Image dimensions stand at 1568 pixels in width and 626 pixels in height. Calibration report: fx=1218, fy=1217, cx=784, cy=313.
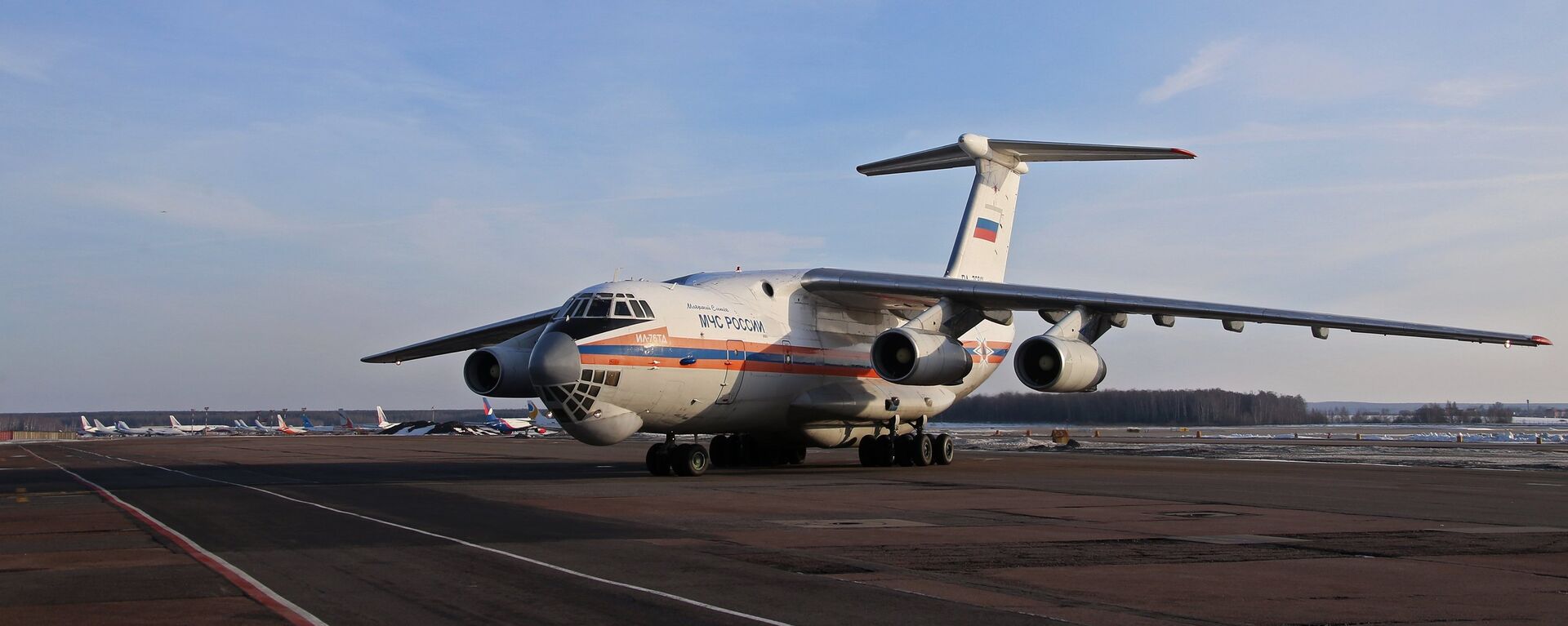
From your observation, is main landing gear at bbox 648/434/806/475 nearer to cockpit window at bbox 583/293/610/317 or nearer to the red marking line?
cockpit window at bbox 583/293/610/317

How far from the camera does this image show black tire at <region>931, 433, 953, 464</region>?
21844mm

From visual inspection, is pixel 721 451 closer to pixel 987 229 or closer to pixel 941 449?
pixel 941 449

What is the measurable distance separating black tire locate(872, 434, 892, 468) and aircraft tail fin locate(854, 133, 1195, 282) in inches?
135

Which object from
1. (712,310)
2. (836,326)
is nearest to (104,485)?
(712,310)

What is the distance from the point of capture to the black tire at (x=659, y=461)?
18172 mm

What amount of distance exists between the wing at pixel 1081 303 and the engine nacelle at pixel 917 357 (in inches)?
33.2

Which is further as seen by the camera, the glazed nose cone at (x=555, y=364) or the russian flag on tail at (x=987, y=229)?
the russian flag on tail at (x=987, y=229)

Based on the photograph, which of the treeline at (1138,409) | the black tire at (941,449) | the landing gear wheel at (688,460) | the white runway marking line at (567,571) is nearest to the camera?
the white runway marking line at (567,571)

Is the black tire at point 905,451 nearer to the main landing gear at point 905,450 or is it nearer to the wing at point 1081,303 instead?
the main landing gear at point 905,450

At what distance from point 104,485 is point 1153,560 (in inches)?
598

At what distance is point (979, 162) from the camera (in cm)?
2309

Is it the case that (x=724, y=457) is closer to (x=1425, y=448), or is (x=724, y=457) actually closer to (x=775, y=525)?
(x=775, y=525)

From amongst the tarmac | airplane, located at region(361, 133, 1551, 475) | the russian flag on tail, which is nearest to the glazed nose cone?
airplane, located at region(361, 133, 1551, 475)

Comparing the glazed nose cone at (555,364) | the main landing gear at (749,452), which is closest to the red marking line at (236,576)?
the glazed nose cone at (555,364)
